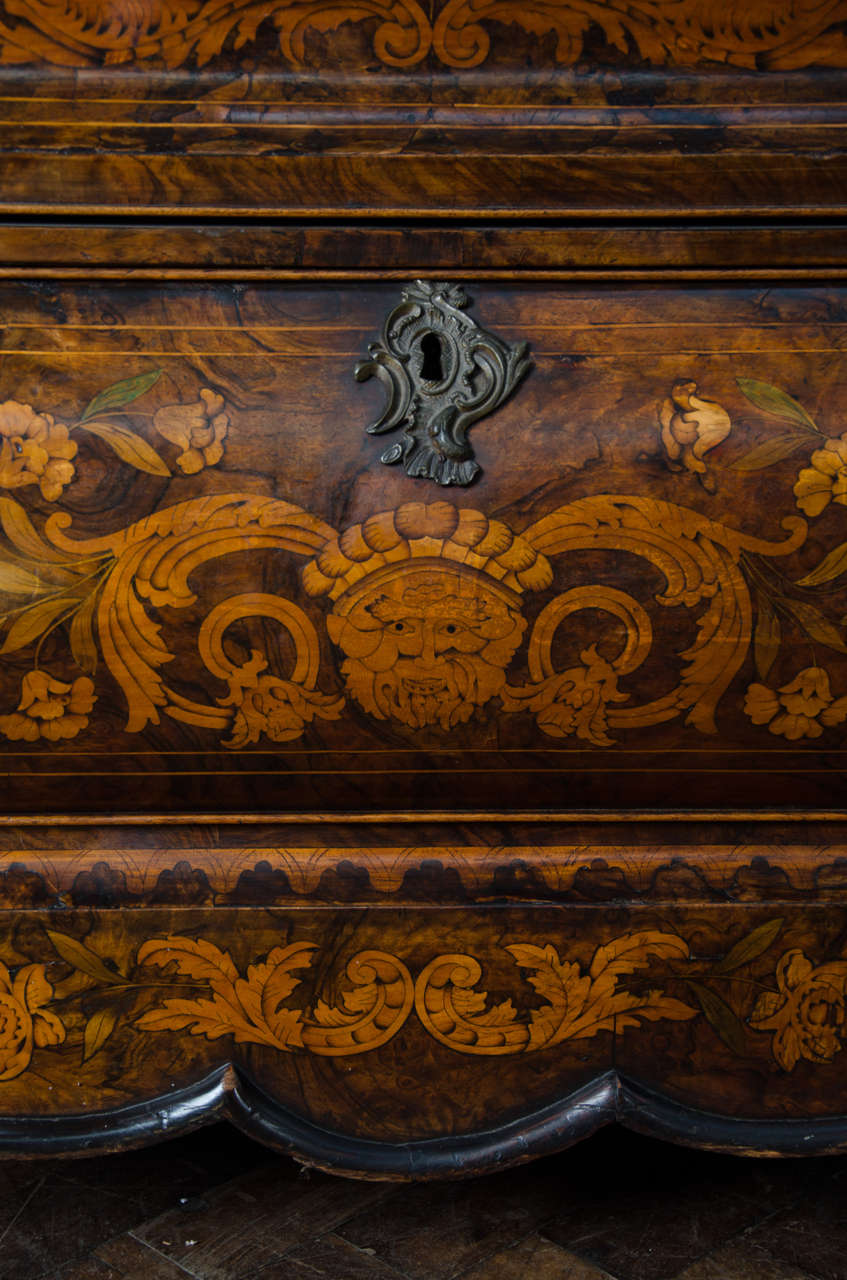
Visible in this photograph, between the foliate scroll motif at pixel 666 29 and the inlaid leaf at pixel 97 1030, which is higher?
the foliate scroll motif at pixel 666 29

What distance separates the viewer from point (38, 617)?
878 millimetres

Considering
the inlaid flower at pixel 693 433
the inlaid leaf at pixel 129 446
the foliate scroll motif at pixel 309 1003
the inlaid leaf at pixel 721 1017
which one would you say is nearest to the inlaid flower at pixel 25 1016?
the foliate scroll motif at pixel 309 1003

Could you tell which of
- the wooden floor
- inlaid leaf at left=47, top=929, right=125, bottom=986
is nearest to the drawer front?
inlaid leaf at left=47, top=929, right=125, bottom=986

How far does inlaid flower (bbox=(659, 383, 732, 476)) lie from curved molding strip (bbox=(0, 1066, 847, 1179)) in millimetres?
458

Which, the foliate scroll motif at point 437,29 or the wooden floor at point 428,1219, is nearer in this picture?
the foliate scroll motif at point 437,29

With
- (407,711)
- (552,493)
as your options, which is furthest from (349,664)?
(552,493)

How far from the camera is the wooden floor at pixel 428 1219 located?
97 cm

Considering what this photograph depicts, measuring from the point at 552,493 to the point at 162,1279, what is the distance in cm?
68

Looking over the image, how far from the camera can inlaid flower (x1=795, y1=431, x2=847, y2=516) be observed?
879 millimetres

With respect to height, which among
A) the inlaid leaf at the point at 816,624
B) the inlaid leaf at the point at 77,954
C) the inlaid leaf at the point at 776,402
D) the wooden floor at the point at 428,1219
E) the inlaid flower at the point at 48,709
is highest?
the inlaid leaf at the point at 776,402

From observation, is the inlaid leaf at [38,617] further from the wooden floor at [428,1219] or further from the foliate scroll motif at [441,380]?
the wooden floor at [428,1219]

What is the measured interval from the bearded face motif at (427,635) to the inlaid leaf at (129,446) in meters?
0.17

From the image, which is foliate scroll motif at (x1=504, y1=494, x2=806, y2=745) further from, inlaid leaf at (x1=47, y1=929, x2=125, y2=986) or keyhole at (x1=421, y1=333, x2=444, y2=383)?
inlaid leaf at (x1=47, y1=929, x2=125, y2=986)

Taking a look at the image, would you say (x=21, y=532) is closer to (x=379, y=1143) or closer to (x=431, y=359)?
(x=431, y=359)
